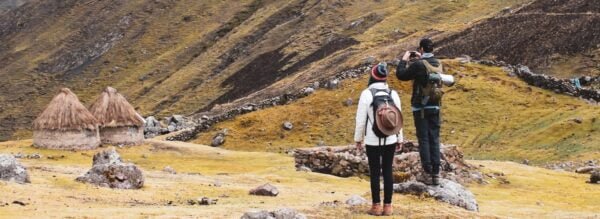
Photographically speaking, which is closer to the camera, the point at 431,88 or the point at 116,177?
the point at 431,88

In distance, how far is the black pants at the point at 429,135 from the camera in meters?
21.4

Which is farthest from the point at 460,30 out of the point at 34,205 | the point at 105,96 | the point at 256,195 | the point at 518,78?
the point at 34,205

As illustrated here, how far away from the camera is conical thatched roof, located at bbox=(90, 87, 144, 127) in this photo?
55.3 metres

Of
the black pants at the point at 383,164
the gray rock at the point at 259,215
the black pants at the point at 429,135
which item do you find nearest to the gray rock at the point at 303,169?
the black pants at the point at 429,135

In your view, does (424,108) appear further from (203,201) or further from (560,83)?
(560,83)

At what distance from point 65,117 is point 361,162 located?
22.0 metres

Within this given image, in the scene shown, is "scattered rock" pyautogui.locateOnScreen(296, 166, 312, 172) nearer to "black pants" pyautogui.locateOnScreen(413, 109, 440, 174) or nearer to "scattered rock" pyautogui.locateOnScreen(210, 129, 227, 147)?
"black pants" pyautogui.locateOnScreen(413, 109, 440, 174)

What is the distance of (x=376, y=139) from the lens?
1880 centimetres

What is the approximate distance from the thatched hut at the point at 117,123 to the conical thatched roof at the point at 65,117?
1330 millimetres

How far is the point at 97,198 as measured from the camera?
25469 mm

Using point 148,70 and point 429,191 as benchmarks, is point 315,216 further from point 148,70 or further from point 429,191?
point 148,70

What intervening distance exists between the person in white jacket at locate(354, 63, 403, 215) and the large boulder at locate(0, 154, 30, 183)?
13.6 m

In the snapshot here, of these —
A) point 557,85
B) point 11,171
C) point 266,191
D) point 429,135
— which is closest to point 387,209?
point 429,135

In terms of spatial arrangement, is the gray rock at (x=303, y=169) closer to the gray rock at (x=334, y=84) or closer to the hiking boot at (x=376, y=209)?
the hiking boot at (x=376, y=209)
